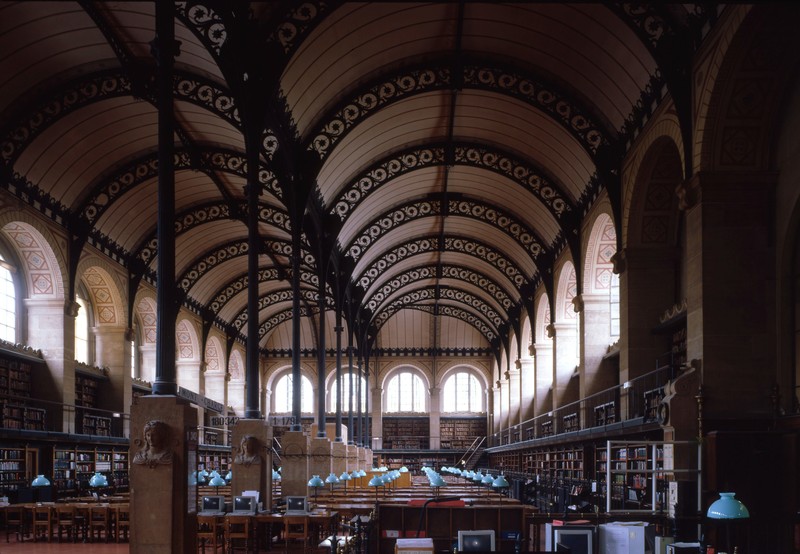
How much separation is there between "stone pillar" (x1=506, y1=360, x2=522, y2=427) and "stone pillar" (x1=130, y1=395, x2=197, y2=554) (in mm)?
31682

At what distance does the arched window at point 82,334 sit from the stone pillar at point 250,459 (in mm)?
13927

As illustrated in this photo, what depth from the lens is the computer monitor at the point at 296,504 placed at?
15055mm

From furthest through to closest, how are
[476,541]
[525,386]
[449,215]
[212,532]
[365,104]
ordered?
1. [525,386]
2. [449,215]
3. [365,104]
4. [212,532]
5. [476,541]

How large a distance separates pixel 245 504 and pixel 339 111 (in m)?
9.36

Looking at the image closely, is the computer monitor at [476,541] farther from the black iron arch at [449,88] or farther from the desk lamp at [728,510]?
the black iron arch at [449,88]

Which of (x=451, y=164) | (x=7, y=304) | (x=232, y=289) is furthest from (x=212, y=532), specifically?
(x=232, y=289)

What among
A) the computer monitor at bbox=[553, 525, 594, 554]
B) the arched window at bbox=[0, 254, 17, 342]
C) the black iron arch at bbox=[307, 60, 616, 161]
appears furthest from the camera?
the arched window at bbox=[0, 254, 17, 342]

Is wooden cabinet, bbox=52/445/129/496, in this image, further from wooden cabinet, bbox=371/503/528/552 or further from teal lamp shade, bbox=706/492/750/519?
teal lamp shade, bbox=706/492/750/519

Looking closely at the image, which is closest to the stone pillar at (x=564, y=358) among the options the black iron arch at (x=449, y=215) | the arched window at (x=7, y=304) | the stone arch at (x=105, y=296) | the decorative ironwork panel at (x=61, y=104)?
the black iron arch at (x=449, y=215)

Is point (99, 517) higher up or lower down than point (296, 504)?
lower down

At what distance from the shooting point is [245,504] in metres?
14.8

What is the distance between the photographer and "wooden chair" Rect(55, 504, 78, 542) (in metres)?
16.0

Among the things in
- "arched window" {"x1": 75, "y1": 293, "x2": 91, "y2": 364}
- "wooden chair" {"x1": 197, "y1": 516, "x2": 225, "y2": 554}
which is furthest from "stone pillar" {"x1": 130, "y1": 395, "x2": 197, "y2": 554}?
"arched window" {"x1": 75, "y1": 293, "x2": 91, "y2": 364}

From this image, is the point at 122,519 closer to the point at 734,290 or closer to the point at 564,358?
the point at 734,290
